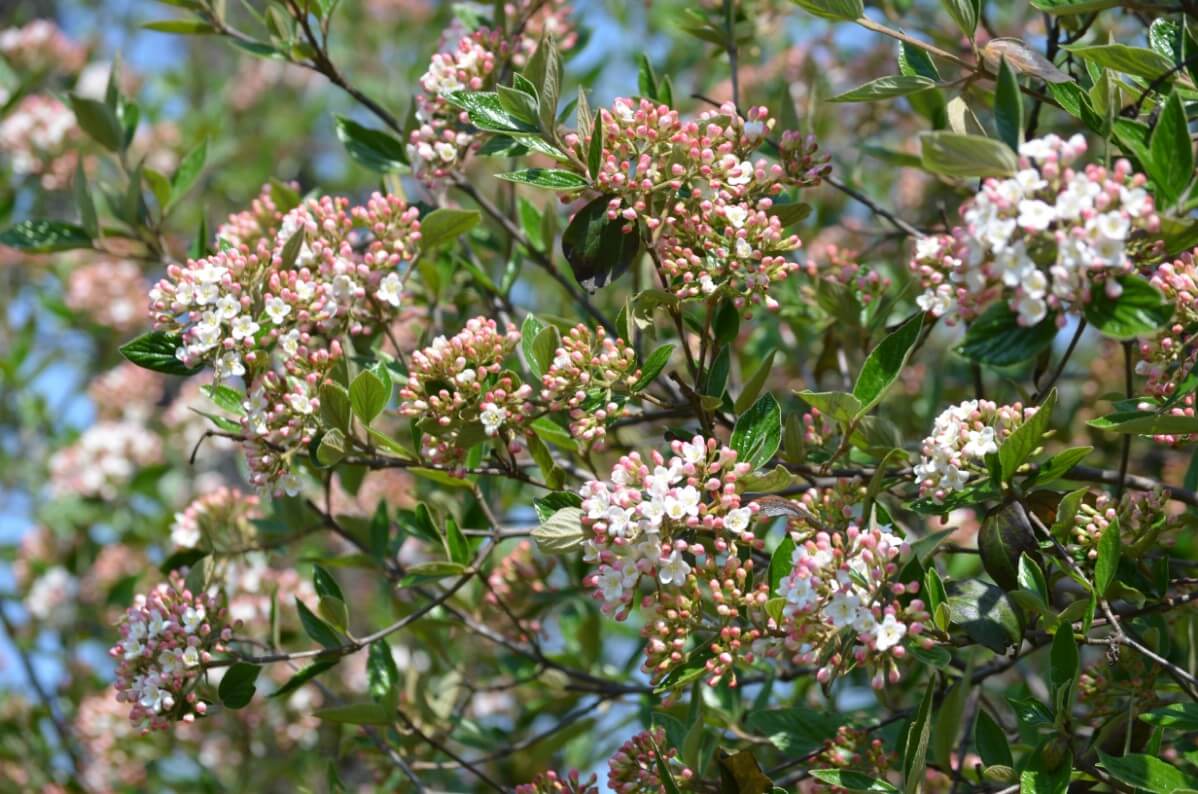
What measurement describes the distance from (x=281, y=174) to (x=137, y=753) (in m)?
3.10

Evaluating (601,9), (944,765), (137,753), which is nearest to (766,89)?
(601,9)

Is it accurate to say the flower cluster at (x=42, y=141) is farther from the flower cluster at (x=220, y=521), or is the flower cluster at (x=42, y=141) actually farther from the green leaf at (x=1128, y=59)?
the green leaf at (x=1128, y=59)

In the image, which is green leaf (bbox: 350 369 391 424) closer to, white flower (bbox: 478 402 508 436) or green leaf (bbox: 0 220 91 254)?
white flower (bbox: 478 402 508 436)

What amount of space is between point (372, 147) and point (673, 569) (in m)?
1.29

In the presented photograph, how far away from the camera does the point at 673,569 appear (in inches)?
64.6

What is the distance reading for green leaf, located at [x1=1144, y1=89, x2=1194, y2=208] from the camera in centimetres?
144

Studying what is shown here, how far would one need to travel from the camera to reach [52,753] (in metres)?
3.96

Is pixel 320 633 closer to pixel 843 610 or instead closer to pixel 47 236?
pixel 843 610

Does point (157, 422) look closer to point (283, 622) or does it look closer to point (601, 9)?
point (283, 622)

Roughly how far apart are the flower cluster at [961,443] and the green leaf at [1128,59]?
515 millimetres

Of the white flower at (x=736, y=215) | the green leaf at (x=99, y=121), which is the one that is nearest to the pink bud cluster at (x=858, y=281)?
the white flower at (x=736, y=215)

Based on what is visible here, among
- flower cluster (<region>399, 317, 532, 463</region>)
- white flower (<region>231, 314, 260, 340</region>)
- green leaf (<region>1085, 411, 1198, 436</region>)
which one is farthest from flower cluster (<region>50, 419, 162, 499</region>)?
green leaf (<region>1085, 411, 1198, 436</region>)

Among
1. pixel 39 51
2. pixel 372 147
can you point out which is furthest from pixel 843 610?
pixel 39 51

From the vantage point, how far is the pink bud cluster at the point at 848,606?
1.57 metres
